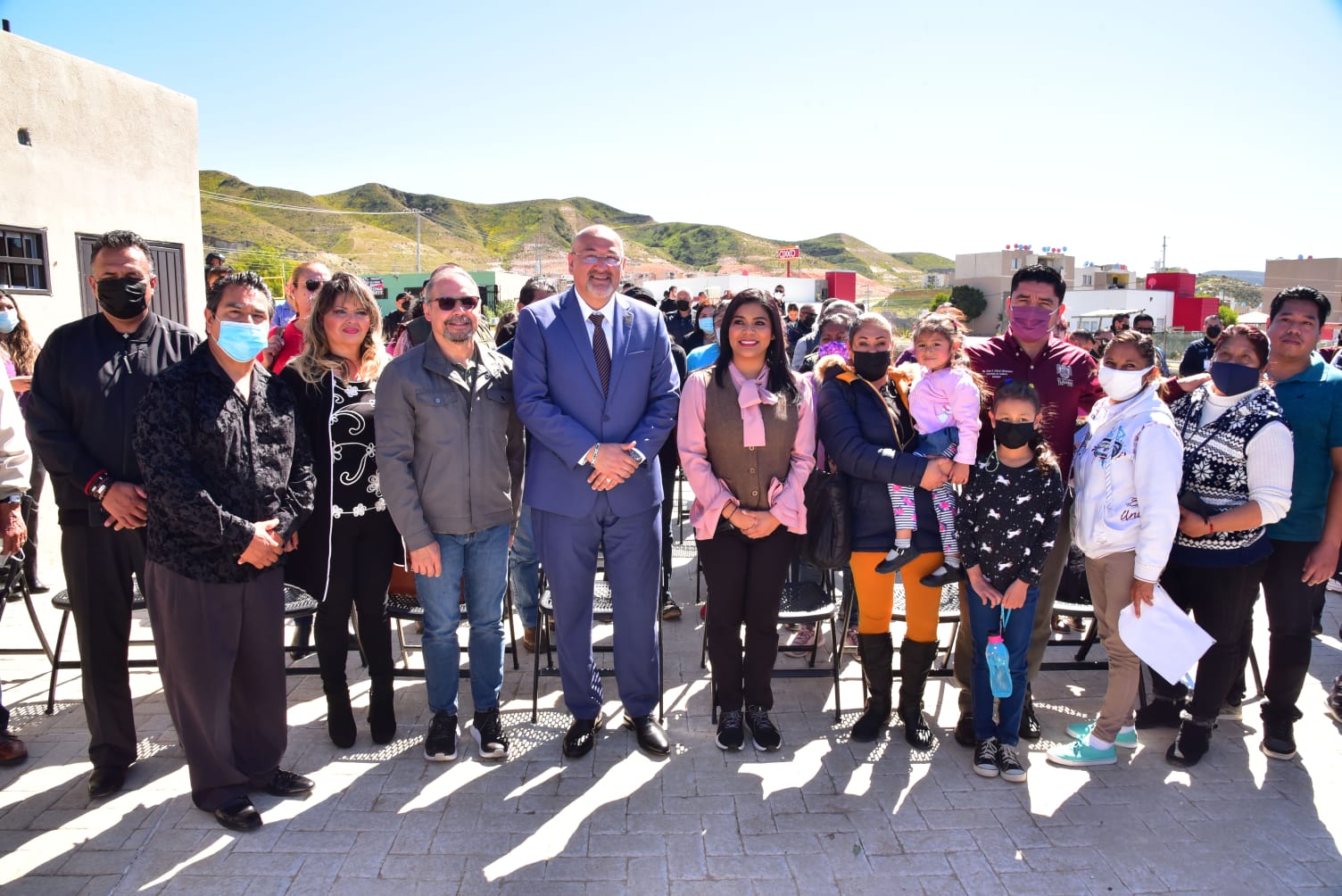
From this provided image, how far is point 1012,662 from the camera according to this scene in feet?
11.7

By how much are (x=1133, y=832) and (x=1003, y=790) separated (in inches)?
19.3

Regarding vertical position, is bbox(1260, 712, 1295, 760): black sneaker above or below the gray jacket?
below

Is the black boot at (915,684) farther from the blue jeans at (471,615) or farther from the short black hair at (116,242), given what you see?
the short black hair at (116,242)

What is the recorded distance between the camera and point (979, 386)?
12.2 feet

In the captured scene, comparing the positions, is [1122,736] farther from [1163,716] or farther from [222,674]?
[222,674]

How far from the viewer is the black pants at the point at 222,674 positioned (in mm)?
3035

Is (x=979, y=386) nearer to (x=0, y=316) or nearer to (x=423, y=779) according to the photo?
(x=423, y=779)

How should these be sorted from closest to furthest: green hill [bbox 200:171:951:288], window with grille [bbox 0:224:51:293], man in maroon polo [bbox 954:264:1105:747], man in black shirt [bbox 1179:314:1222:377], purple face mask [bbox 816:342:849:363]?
1. man in maroon polo [bbox 954:264:1105:747]
2. purple face mask [bbox 816:342:849:363]
3. man in black shirt [bbox 1179:314:1222:377]
4. window with grille [bbox 0:224:51:293]
5. green hill [bbox 200:171:951:288]

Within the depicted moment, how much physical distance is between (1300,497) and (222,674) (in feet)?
15.7

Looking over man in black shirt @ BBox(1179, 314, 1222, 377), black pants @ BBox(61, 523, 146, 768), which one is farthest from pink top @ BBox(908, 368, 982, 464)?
man in black shirt @ BBox(1179, 314, 1222, 377)

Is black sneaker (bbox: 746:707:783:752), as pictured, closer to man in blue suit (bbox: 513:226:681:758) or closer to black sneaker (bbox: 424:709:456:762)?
man in blue suit (bbox: 513:226:681:758)

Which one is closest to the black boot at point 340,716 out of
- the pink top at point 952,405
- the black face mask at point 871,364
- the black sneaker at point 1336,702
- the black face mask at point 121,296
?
the black face mask at point 121,296

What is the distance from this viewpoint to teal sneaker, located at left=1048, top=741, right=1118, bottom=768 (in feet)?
11.9

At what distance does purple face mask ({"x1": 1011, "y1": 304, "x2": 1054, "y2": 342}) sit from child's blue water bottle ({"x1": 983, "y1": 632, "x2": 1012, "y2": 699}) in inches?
56.3
